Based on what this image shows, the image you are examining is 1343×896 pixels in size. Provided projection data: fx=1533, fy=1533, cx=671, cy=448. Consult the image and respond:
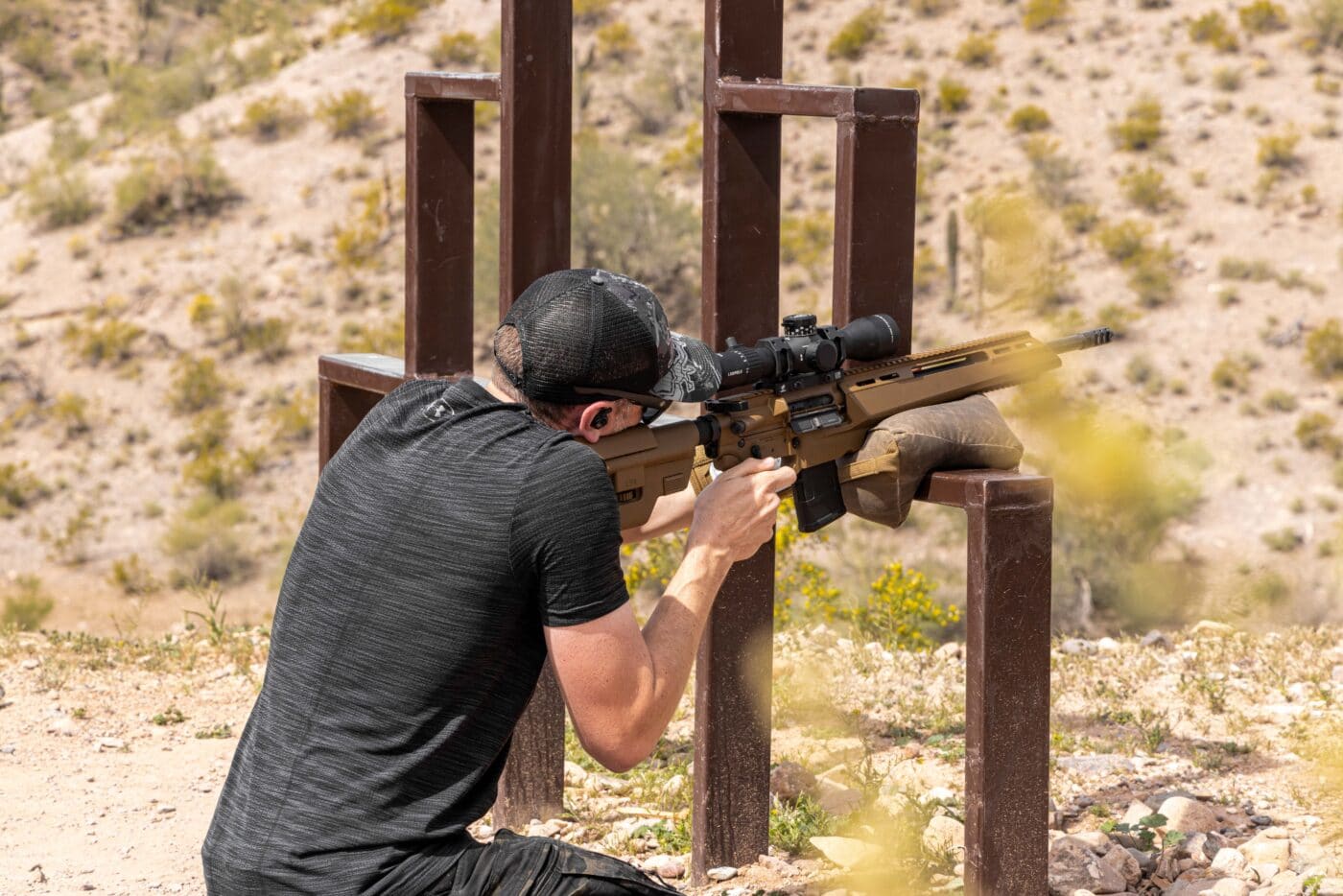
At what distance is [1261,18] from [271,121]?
13.4 meters

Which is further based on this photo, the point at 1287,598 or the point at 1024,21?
the point at 1024,21

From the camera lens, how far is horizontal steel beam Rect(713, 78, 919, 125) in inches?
127

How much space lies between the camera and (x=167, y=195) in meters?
19.6

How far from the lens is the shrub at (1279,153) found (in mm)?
18109

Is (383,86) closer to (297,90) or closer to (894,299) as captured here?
(297,90)

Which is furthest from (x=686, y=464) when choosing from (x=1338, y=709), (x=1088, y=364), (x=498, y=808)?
(x=1088, y=364)

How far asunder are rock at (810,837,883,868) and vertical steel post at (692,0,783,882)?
157 millimetres

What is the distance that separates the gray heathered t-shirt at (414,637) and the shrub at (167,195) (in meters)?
18.1

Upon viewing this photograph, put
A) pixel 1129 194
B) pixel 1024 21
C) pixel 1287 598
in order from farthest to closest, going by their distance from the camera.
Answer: pixel 1024 21, pixel 1129 194, pixel 1287 598

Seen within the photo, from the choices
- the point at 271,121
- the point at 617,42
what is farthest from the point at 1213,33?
the point at 271,121

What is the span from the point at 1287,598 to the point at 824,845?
8.98 metres

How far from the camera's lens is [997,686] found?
119 inches

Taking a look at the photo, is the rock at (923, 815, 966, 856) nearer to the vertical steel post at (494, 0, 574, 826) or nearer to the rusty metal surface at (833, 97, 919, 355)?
the rusty metal surface at (833, 97, 919, 355)

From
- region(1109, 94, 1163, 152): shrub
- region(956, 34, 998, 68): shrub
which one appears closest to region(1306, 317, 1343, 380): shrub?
region(1109, 94, 1163, 152): shrub
